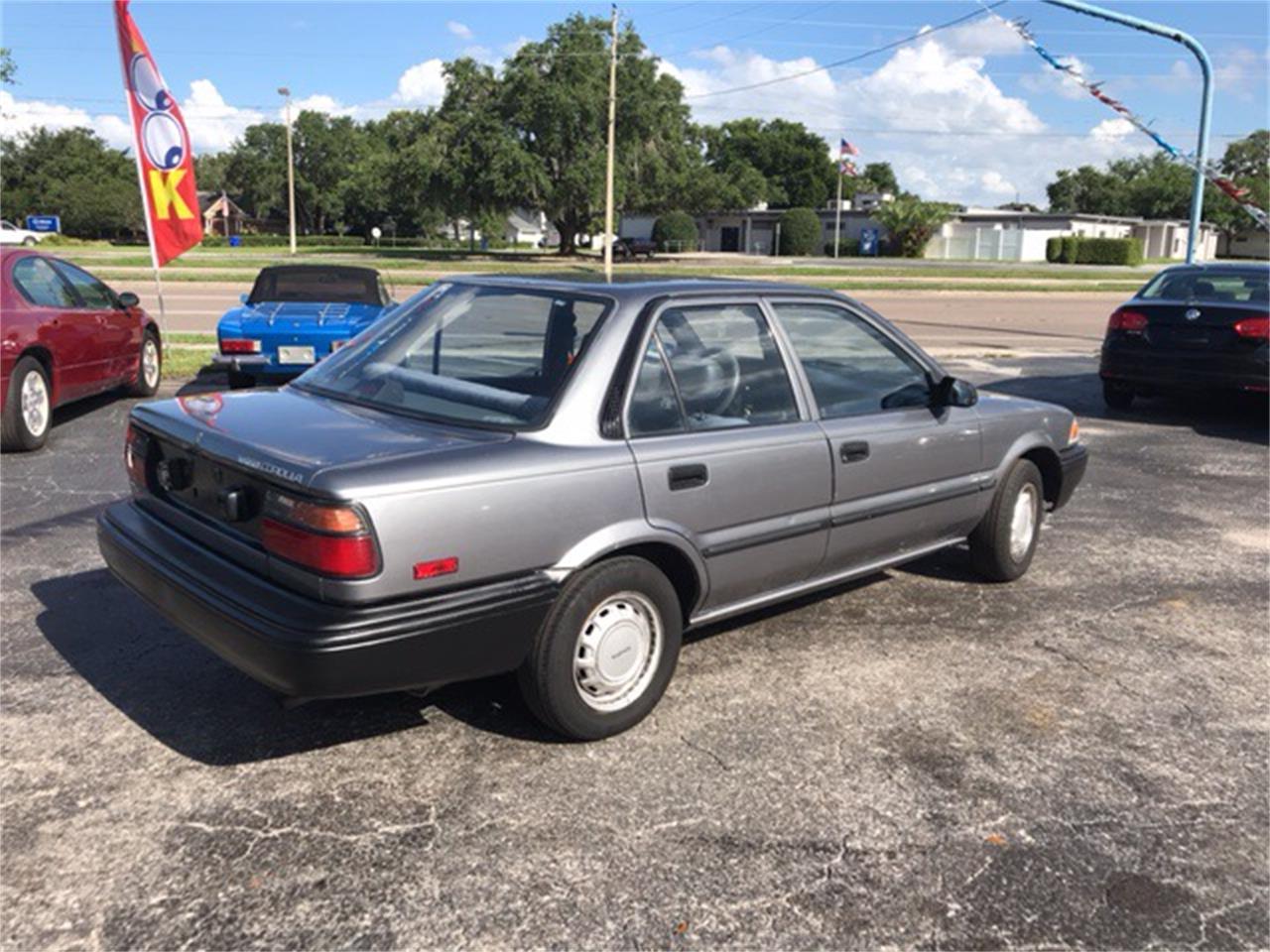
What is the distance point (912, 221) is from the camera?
70.9 meters

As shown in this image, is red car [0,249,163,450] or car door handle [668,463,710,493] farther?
red car [0,249,163,450]

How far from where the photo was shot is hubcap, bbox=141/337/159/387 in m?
10.0

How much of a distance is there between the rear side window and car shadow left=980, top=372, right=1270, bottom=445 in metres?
9.05

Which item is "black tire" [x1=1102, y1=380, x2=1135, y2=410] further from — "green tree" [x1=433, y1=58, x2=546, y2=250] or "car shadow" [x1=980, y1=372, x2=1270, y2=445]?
"green tree" [x1=433, y1=58, x2=546, y2=250]

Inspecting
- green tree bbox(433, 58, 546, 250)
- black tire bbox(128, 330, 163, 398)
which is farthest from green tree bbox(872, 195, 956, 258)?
black tire bbox(128, 330, 163, 398)

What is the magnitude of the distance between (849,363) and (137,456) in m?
2.92

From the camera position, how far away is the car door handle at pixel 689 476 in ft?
12.0

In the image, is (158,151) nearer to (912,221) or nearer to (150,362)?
(150,362)

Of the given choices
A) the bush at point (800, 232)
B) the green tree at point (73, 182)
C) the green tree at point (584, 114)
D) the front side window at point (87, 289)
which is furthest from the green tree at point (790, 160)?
the front side window at point (87, 289)

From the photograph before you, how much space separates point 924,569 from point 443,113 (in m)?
47.5

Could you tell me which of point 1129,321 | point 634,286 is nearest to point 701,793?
point 634,286

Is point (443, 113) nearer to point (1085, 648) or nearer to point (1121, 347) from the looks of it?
point (1121, 347)

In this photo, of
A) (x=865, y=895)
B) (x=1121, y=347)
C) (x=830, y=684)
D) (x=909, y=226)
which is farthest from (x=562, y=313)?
(x=909, y=226)

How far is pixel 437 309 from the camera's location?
4.28 meters
